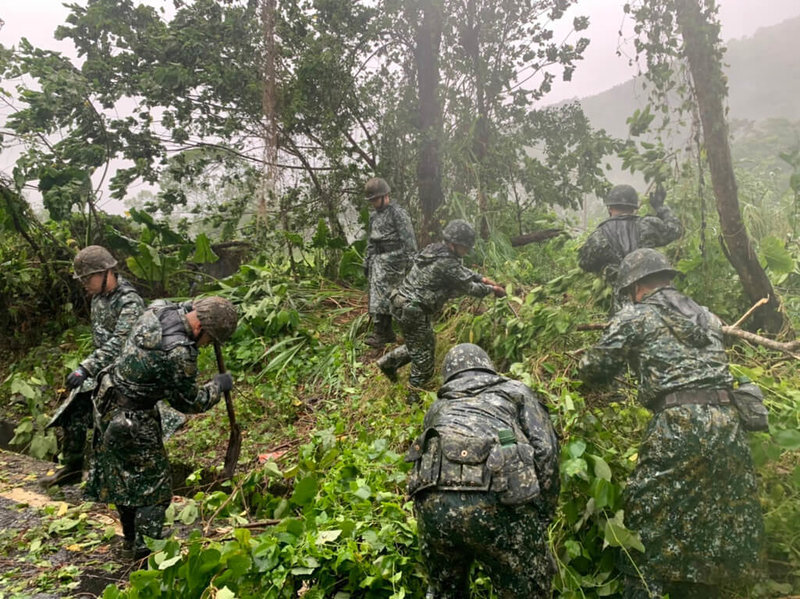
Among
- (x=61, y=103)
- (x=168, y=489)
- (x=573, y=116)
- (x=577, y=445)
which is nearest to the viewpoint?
(x=577, y=445)

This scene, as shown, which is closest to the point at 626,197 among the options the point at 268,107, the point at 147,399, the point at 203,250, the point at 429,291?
the point at 429,291

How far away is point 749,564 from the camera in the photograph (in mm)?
2506

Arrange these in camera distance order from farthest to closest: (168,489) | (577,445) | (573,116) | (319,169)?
(319,169) → (573,116) → (168,489) → (577,445)

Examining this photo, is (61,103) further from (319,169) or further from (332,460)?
(332,460)

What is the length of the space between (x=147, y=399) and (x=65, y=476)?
228 centimetres

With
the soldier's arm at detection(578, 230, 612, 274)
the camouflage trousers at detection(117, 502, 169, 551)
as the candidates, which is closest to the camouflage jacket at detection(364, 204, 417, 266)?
the soldier's arm at detection(578, 230, 612, 274)

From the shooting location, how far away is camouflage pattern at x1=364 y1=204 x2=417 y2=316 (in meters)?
6.16

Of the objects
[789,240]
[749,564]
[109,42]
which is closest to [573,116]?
[789,240]

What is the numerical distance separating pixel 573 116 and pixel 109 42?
7.30 meters

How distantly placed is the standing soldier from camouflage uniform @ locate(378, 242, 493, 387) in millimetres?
2434

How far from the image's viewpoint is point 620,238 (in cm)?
466

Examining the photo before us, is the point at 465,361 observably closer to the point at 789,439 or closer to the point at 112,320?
the point at 789,439

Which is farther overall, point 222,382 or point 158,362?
point 222,382

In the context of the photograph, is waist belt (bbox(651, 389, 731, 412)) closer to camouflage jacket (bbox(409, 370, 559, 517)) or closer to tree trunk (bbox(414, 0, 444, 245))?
camouflage jacket (bbox(409, 370, 559, 517))
